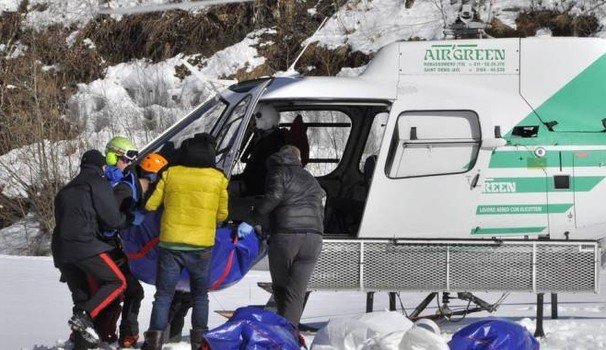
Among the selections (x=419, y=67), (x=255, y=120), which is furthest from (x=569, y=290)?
(x=255, y=120)

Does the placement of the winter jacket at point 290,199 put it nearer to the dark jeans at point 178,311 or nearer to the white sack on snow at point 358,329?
the dark jeans at point 178,311

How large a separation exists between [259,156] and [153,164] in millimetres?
1735

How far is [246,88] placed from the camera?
9.62 meters

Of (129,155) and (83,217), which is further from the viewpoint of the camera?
(129,155)

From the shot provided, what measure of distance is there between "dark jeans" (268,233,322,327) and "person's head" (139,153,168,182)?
3.73 ft

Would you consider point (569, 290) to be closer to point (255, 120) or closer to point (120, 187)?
point (255, 120)

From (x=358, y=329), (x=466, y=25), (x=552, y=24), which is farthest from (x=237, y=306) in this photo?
(x=552, y=24)

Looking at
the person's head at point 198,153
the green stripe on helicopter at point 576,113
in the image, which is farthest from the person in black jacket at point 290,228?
the green stripe on helicopter at point 576,113

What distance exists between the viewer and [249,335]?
7.08 metres

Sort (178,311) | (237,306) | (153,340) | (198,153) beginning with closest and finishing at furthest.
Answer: (153,340)
(198,153)
(178,311)
(237,306)

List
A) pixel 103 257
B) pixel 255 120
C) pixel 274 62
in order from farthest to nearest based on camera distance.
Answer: pixel 274 62 < pixel 255 120 < pixel 103 257

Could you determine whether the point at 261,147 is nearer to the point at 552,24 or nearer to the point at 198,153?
the point at 198,153

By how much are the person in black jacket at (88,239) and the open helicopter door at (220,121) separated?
1185 millimetres

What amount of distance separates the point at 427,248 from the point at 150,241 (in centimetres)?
231
